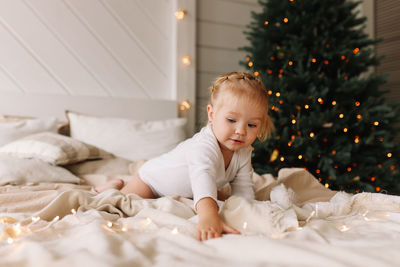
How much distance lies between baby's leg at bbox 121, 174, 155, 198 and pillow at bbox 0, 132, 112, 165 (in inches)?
18.2

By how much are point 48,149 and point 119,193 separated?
72 centimetres

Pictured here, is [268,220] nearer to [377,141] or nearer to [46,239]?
[46,239]

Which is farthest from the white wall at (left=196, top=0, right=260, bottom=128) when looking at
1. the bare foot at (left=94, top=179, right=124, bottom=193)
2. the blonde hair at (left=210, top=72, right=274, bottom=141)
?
the blonde hair at (left=210, top=72, right=274, bottom=141)

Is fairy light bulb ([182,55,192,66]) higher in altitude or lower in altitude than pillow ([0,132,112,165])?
higher

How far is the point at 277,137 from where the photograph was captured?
6.92 ft

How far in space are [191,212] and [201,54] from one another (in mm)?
1998

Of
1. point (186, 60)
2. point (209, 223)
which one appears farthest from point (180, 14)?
point (209, 223)

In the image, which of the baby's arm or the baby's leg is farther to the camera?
the baby's leg

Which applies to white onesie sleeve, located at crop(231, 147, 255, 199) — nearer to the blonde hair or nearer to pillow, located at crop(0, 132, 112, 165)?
the blonde hair

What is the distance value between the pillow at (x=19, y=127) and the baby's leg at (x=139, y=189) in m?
0.87

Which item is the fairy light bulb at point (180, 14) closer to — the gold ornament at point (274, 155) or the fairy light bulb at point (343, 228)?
the gold ornament at point (274, 155)

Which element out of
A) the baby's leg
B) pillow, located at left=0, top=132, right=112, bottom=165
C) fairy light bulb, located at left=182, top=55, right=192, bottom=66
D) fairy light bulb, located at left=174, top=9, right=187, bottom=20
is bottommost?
the baby's leg

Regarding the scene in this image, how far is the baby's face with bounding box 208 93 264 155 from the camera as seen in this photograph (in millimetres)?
1062

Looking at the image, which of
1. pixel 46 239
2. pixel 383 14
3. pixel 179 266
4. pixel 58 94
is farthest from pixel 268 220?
pixel 383 14
